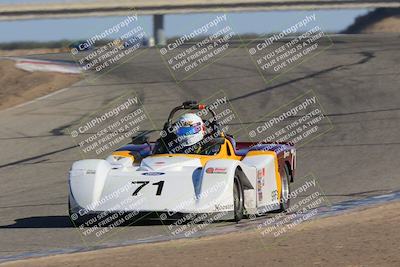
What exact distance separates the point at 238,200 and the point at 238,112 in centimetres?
1030

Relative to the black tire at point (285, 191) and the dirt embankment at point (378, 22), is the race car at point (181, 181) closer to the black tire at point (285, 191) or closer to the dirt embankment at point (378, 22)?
the black tire at point (285, 191)

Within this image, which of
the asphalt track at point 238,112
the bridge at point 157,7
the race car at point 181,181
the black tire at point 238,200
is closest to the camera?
the race car at point 181,181

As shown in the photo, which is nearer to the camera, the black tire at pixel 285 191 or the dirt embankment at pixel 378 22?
the black tire at pixel 285 191

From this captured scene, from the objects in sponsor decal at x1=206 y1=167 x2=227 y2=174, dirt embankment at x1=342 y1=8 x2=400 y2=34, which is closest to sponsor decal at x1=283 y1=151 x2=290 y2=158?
sponsor decal at x1=206 y1=167 x2=227 y2=174

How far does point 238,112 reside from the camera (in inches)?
894

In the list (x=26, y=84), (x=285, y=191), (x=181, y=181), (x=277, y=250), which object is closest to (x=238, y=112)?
(x=26, y=84)

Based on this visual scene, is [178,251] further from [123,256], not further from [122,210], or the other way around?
[122,210]

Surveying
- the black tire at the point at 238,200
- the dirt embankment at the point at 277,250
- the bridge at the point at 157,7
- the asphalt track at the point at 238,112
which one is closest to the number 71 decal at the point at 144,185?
the asphalt track at the point at 238,112

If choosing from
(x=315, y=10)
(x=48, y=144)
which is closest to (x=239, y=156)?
(x=48, y=144)

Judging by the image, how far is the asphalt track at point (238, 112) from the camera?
45.8 ft

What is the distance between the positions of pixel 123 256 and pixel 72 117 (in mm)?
13606

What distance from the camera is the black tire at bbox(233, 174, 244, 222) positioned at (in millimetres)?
12375

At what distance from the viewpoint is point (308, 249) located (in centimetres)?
954

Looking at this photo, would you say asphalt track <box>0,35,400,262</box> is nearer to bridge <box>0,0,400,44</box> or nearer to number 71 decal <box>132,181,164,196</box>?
number 71 decal <box>132,181,164,196</box>
